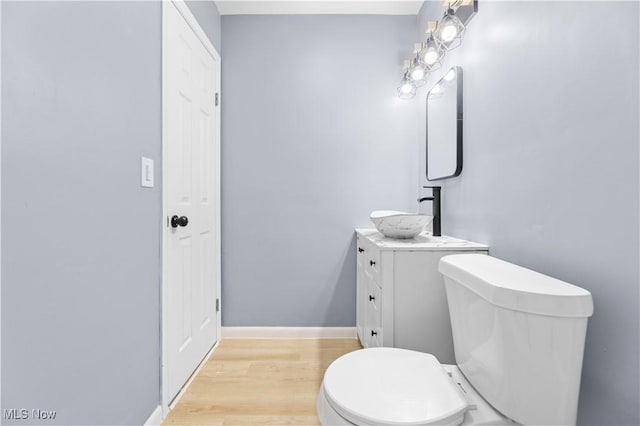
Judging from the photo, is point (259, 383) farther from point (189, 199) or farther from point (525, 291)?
point (525, 291)

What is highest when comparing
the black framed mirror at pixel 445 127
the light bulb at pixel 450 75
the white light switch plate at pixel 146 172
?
the light bulb at pixel 450 75

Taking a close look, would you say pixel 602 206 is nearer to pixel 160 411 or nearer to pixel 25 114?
pixel 25 114

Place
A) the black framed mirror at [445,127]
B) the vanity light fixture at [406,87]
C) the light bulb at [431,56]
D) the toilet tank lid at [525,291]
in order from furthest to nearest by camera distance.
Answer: the vanity light fixture at [406,87] < the light bulb at [431,56] < the black framed mirror at [445,127] < the toilet tank lid at [525,291]

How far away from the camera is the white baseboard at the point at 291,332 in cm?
234

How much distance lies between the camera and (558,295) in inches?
27.3

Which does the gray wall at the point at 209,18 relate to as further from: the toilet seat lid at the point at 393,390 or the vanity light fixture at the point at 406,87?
the toilet seat lid at the point at 393,390

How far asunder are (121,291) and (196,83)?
1278mm

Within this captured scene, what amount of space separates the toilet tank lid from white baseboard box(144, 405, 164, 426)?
1396 millimetres

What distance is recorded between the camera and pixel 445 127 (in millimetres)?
1788

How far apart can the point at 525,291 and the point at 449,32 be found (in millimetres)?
1338

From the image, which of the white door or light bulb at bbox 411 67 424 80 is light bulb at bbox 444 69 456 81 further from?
the white door

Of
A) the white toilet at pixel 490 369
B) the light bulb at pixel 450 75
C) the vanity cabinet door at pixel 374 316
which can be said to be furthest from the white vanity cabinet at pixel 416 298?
the light bulb at pixel 450 75

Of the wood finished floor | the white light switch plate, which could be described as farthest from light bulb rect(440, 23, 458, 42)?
the wood finished floor

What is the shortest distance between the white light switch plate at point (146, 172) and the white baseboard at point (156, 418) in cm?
100
